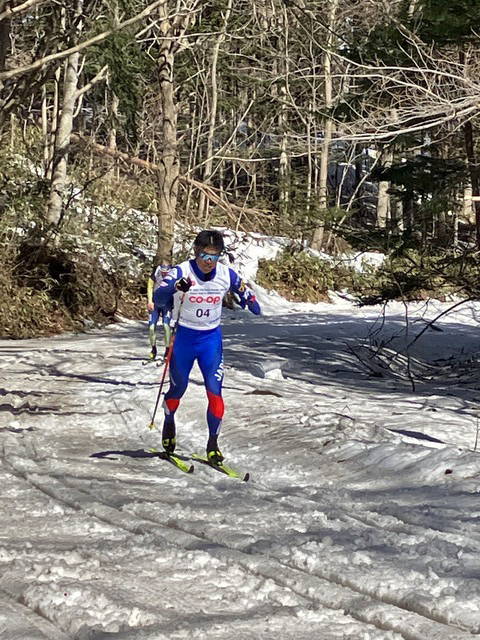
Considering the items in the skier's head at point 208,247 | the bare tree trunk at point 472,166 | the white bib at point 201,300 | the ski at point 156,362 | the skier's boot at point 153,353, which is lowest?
the ski at point 156,362

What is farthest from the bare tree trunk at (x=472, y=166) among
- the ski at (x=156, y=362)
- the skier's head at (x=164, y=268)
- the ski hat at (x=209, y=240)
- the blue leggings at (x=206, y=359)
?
the blue leggings at (x=206, y=359)

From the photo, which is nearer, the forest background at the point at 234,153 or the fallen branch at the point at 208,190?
the forest background at the point at 234,153

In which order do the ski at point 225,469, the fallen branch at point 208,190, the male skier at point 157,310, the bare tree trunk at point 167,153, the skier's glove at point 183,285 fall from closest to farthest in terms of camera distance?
the ski at point 225,469, the skier's glove at point 183,285, the male skier at point 157,310, the bare tree trunk at point 167,153, the fallen branch at point 208,190

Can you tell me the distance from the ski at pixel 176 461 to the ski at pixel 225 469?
15cm

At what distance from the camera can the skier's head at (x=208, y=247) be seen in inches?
301

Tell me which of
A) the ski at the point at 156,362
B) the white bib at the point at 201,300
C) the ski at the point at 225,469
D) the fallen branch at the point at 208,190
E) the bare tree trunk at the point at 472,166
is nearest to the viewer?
the ski at the point at 225,469

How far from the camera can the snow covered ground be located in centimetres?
410

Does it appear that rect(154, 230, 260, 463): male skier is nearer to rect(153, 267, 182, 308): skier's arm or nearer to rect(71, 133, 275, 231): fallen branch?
rect(153, 267, 182, 308): skier's arm

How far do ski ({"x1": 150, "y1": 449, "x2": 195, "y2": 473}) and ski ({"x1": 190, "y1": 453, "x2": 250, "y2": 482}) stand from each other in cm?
15

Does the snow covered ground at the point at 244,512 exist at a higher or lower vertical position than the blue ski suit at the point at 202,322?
lower

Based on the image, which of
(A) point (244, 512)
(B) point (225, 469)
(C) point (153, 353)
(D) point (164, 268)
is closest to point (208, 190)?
(C) point (153, 353)

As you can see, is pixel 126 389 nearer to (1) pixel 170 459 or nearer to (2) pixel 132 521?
(1) pixel 170 459

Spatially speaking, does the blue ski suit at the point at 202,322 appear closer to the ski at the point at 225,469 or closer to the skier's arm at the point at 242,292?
the skier's arm at the point at 242,292

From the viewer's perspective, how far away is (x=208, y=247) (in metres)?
7.64
